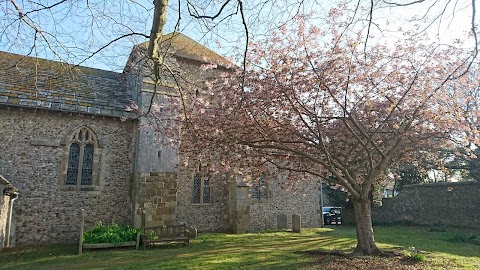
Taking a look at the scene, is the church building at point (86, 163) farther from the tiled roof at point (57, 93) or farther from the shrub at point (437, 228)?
the shrub at point (437, 228)

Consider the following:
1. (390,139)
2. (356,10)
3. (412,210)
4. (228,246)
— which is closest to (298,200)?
(412,210)

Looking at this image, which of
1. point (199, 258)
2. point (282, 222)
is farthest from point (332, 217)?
point (199, 258)

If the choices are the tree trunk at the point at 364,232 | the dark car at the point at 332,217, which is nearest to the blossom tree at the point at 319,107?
the tree trunk at the point at 364,232

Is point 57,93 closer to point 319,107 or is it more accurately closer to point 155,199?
point 155,199

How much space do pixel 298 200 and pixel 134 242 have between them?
39.0 feet

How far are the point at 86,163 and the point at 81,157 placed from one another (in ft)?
1.08

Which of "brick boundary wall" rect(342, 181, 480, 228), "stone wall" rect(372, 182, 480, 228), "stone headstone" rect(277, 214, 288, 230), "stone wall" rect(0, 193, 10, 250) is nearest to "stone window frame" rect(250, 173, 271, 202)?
"stone headstone" rect(277, 214, 288, 230)

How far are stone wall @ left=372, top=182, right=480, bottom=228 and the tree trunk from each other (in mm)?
11425

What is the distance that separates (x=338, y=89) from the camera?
9.09m

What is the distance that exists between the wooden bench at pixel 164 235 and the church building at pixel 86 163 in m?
0.49

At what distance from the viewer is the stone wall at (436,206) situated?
19156 mm

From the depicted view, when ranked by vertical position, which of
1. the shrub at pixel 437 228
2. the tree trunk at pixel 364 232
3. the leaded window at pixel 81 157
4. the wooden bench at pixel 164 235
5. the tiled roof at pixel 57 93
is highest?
the tiled roof at pixel 57 93

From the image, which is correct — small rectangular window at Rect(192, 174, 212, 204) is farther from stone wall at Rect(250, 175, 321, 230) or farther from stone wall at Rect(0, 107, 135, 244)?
stone wall at Rect(0, 107, 135, 244)

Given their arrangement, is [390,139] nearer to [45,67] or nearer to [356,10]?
[356,10]
